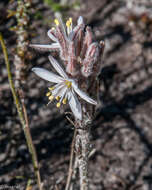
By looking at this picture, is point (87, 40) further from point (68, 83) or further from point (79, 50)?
point (68, 83)

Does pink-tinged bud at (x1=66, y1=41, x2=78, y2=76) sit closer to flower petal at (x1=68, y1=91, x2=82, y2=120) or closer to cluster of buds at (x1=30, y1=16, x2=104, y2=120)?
cluster of buds at (x1=30, y1=16, x2=104, y2=120)

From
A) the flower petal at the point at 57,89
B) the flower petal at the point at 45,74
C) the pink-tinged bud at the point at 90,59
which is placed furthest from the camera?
the flower petal at the point at 57,89

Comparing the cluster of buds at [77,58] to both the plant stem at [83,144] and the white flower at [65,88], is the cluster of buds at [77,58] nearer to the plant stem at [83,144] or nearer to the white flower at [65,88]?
the white flower at [65,88]

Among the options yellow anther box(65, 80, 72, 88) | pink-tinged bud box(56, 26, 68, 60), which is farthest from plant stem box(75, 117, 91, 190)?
pink-tinged bud box(56, 26, 68, 60)

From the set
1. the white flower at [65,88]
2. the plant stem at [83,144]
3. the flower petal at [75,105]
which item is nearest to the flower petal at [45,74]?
the white flower at [65,88]

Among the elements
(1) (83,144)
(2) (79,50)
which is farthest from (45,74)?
(1) (83,144)

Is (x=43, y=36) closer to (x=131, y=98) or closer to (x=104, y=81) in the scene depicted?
(x=104, y=81)

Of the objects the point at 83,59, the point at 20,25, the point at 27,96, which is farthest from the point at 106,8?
the point at 83,59
